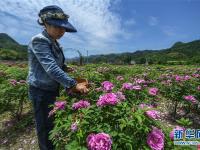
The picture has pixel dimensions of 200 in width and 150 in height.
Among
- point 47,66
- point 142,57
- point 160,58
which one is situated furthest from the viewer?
point 142,57

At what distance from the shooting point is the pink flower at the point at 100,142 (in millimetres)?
2051

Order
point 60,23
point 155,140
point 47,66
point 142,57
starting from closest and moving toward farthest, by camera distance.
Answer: point 155,140, point 47,66, point 60,23, point 142,57

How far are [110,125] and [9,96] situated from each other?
4.00 metres

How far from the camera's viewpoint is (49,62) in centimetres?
311

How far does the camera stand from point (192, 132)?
2.44 m

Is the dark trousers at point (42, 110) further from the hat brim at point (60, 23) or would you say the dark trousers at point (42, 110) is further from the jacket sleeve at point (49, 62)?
the hat brim at point (60, 23)

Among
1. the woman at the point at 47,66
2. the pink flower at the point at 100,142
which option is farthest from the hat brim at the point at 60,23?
the pink flower at the point at 100,142

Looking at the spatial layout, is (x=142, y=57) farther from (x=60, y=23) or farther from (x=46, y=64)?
(x=46, y=64)

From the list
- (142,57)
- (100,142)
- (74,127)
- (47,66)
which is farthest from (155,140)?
(142,57)

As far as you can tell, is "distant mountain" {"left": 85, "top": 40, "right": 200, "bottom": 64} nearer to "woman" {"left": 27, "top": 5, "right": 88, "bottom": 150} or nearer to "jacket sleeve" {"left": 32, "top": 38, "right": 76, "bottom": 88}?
"woman" {"left": 27, "top": 5, "right": 88, "bottom": 150}

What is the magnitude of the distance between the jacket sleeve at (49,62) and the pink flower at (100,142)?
103cm

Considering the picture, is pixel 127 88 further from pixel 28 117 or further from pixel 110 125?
pixel 28 117

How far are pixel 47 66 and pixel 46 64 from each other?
0.03 meters

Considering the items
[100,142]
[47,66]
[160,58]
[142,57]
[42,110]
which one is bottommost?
[142,57]
